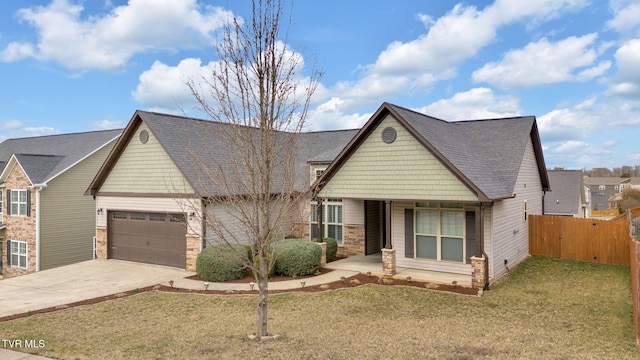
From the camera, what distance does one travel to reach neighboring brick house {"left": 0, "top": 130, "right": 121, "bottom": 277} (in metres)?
21.9

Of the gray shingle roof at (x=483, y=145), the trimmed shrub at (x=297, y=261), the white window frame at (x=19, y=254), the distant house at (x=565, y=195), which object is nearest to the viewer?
the gray shingle roof at (x=483, y=145)

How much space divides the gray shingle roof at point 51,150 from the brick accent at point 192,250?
10.9m

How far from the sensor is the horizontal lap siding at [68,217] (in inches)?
868

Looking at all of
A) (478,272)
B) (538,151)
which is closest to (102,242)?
(478,272)

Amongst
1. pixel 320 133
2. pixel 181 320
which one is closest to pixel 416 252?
pixel 181 320

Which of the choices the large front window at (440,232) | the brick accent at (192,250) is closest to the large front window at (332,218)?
the large front window at (440,232)

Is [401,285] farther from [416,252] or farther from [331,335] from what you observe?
[331,335]

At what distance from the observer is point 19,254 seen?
22641 mm

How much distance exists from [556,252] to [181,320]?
15.7m

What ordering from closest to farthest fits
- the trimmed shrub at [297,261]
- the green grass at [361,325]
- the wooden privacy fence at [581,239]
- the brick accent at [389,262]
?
the green grass at [361,325] → the brick accent at [389,262] → the trimmed shrub at [297,261] → the wooden privacy fence at [581,239]

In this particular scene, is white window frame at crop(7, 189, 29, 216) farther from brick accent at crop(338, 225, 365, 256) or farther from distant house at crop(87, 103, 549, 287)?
brick accent at crop(338, 225, 365, 256)

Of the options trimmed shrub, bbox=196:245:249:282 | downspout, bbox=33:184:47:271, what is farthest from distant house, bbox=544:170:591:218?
downspout, bbox=33:184:47:271

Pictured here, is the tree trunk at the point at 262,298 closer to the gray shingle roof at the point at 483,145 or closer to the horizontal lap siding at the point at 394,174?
the horizontal lap siding at the point at 394,174

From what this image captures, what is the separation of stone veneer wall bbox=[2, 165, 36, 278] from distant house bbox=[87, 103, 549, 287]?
16.1 feet
